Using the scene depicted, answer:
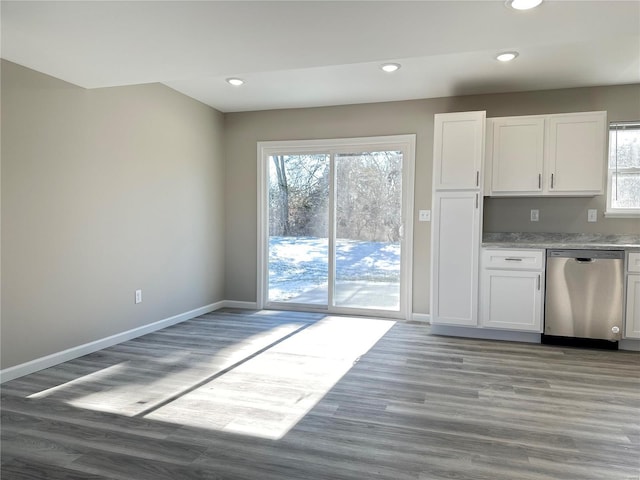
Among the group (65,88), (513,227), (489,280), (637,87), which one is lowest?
(489,280)

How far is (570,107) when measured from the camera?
13.4 feet

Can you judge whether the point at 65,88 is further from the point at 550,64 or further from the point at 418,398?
the point at 550,64

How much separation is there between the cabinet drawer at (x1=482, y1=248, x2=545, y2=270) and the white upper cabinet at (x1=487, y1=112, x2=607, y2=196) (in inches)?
23.8

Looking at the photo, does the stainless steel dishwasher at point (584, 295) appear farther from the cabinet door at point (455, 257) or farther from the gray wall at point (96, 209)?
the gray wall at point (96, 209)

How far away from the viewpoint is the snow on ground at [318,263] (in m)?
4.73

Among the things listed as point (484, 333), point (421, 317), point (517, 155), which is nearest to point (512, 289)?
point (484, 333)

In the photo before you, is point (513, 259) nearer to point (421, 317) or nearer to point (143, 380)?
point (421, 317)

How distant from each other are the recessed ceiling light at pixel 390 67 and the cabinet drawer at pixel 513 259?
1.84m

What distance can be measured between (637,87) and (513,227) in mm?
1699

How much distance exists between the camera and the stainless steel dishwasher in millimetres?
3557

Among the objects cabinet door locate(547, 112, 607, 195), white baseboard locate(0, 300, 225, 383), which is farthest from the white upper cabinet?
white baseboard locate(0, 300, 225, 383)

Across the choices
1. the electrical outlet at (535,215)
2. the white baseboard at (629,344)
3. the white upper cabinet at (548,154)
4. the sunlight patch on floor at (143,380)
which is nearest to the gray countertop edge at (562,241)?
the electrical outlet at (535,215)

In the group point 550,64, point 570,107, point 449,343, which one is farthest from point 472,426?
point 570,107

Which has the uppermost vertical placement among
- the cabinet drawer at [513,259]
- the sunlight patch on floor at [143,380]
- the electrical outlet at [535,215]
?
the electrical outlet at [535,215]
